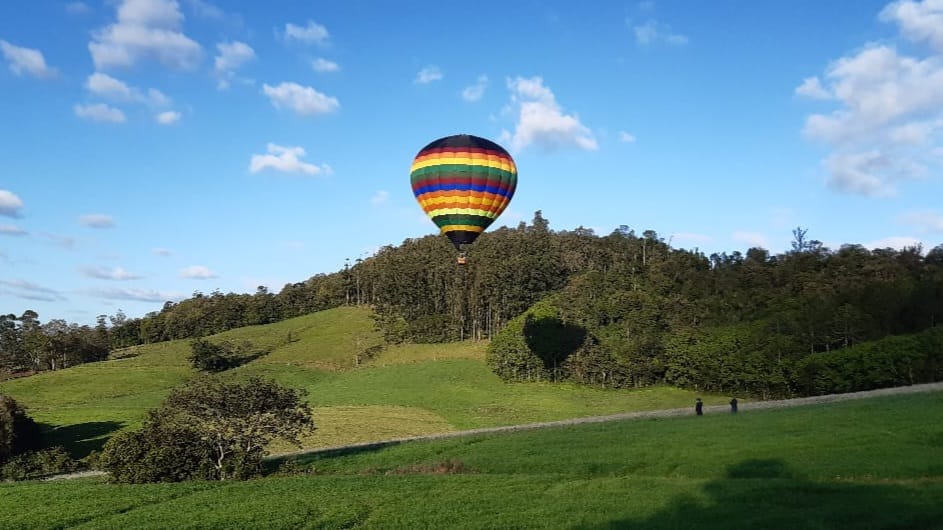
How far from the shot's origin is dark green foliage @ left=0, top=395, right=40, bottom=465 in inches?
1944

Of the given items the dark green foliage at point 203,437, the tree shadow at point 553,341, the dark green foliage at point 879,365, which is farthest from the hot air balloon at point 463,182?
the tree shadow at point 553,341

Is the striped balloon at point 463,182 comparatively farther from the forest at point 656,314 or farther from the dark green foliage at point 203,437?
the forest at point 656,314

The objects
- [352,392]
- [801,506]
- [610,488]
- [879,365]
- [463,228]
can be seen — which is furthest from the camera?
[352,392]

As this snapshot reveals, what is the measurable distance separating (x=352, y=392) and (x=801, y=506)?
65.4 m

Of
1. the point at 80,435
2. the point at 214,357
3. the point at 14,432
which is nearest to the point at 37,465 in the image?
the point at 14,432

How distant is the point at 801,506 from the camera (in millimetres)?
20438

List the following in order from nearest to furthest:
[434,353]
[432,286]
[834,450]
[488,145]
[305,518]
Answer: [305,518], [834,450], [488,145], [434,353], [432,286]

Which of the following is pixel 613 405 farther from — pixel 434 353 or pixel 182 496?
pixel 182 496

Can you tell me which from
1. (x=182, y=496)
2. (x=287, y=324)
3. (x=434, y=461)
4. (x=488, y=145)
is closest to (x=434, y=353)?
(x=287, y=324)

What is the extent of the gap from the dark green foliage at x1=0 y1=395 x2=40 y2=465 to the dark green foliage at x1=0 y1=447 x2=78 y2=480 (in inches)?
51.2

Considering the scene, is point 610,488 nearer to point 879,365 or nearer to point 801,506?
point 801,506

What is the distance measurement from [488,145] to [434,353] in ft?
199

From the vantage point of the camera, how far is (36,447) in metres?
53.7

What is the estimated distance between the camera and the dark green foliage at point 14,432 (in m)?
49.4
